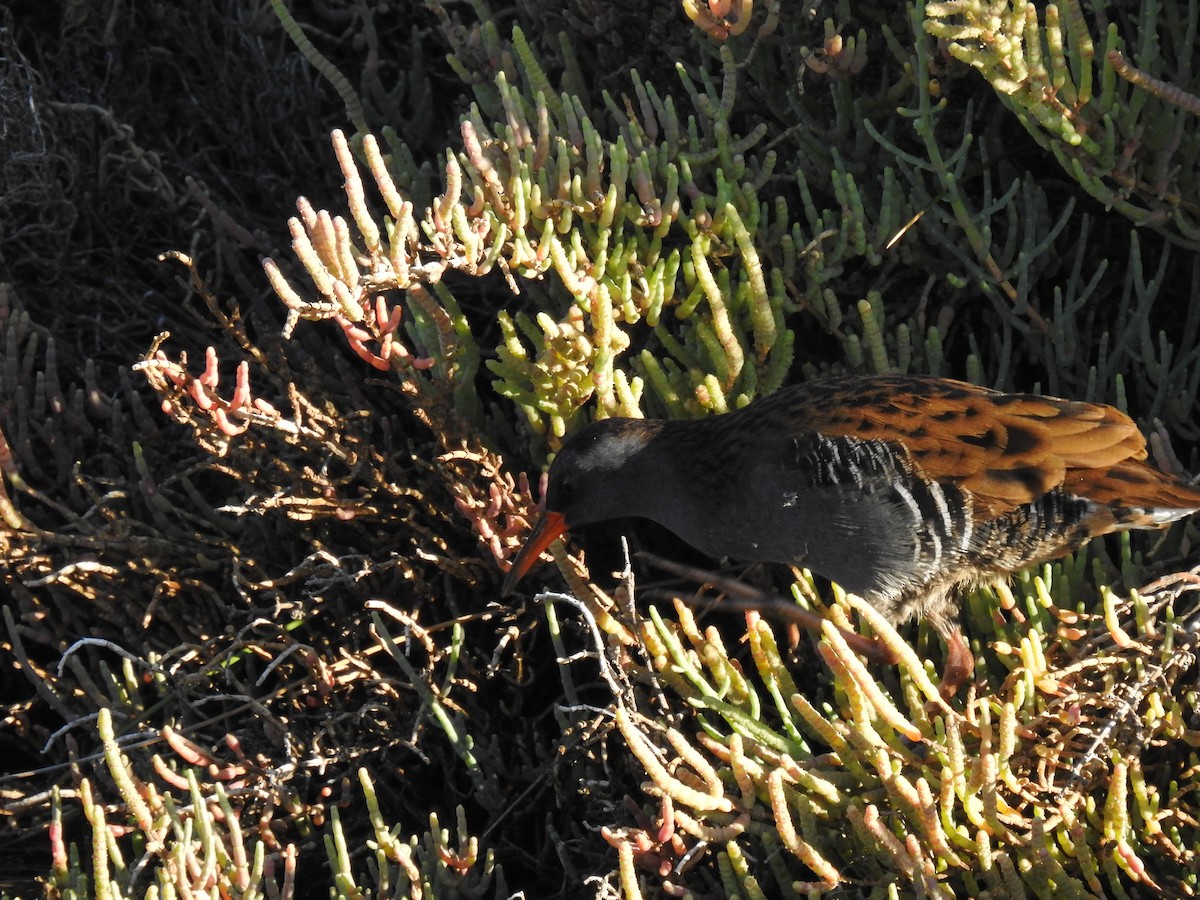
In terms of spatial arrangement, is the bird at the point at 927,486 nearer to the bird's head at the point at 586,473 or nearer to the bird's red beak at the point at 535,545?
the bird's red beak at the point at 535,545

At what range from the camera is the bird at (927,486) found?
99.6 inches

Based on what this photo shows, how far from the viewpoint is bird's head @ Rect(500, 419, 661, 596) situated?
2861mm

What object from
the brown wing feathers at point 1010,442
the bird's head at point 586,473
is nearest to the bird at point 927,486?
the brown wing feathers at point 1010,442

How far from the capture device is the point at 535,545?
283cm

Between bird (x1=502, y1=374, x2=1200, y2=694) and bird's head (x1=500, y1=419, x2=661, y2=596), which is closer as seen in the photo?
bird (x1=502, y1=374, x2=1200, y2=694)

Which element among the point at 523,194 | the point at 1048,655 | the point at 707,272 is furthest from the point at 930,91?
the point at 1048,655

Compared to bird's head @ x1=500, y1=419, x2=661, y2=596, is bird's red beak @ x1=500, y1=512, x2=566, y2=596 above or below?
below

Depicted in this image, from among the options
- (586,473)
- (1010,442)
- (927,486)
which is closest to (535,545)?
(586,473)

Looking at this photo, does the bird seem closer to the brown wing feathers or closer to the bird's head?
the brown wing feathers

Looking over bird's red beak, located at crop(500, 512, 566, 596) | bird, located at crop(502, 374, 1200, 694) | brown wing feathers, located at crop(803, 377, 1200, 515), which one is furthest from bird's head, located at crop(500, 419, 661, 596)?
brown wing feathers, located at crop(803, 377, 1200, 515)

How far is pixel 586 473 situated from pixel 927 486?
72 centimetres

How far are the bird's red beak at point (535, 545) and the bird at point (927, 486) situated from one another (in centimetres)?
2

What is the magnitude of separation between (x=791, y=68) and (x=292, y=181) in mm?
1465

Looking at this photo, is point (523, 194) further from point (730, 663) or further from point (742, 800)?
point (742, 800)
